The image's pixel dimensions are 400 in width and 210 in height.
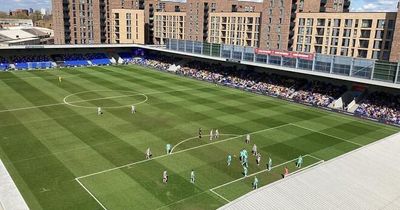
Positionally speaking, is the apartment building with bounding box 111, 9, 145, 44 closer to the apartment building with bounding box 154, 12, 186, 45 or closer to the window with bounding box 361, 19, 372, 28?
the apartment building with bounding box 154, 12, 186, 45

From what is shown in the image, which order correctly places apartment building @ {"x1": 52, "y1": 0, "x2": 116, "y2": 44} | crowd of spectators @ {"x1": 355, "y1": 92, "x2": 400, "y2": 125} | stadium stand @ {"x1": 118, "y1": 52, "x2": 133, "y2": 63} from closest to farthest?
crowd of spectators @ {"x1": 355, "y1": 92, "x2": 400, "y2": 125} < stadium stand @ {"x1": 118, "y1": 52, "x2": 133, "y2": 63} < apartment building @ {"x1": 52, "y1": 0, "x2": 116, "y2": 44}

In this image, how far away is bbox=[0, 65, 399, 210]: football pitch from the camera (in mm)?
31469

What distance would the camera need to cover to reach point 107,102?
61.5 meters

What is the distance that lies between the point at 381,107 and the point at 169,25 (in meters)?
89.2

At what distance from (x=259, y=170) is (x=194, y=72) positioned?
200 feet

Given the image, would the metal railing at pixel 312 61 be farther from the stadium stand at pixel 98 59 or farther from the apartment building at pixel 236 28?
the stadium stand at pixel 98 59

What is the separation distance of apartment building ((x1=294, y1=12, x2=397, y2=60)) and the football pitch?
94.5 ft

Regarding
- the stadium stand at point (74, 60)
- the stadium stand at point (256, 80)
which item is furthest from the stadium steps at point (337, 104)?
the stadium stand at point (74, 60)

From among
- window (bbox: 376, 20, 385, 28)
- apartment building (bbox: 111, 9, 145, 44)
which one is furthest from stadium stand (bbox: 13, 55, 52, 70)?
window (bbox: 376, 20, 385, 28)

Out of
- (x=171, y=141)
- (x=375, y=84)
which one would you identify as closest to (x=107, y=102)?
(x=171, y=141)

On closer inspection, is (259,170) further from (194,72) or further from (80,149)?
(194,72)

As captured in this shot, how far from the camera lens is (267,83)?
80.3 metres

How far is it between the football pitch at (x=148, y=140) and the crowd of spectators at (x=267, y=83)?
4625 millimetres

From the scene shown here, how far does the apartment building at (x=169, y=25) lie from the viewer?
130 meters
